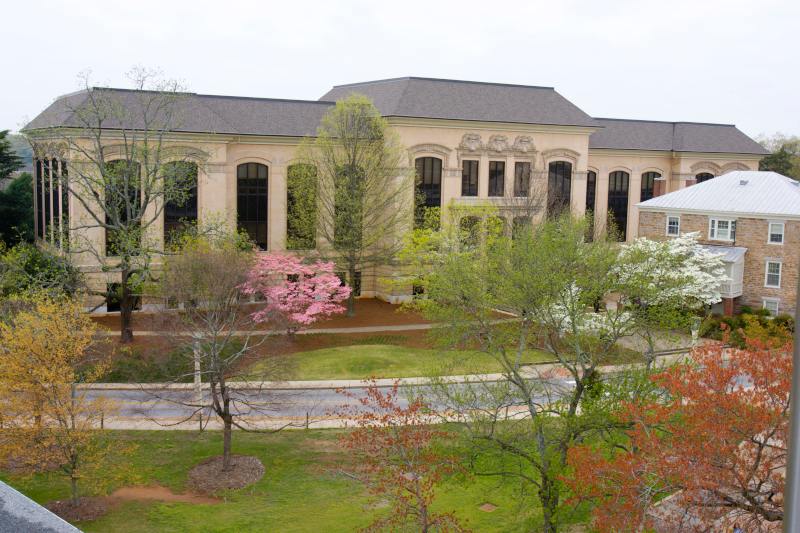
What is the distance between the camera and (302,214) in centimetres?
4669

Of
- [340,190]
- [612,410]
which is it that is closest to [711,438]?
[612,410]

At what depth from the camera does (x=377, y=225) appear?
45.9m

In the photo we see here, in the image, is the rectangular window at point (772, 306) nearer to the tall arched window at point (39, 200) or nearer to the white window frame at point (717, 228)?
the white window frame at point (717, 228)

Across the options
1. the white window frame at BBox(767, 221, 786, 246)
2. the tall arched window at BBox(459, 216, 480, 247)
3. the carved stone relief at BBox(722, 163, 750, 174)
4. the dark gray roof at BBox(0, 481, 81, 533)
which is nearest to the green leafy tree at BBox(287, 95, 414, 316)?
the tall arched window at BBox(459, 216, 480, 247)

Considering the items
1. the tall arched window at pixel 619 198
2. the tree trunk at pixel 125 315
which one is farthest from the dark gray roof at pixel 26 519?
the tall arched window at pixel 619 198

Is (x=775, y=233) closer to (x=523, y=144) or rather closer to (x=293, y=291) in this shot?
(x=523, y=144)

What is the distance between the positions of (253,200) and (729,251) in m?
33.5

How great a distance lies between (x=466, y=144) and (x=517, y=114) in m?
5.41

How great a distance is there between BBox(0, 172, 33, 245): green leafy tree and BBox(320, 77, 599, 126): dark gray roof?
2839cm

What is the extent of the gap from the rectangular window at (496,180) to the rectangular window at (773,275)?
1918 cm

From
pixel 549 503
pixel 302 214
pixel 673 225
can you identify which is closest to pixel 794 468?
pixel 549 503

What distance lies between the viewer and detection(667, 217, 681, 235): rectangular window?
49.9m

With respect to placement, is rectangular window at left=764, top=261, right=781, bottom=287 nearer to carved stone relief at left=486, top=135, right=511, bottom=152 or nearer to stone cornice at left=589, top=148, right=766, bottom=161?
stone cornice at left=589, top=148, right=766, bottom=161

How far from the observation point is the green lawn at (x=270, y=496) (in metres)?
19.8
